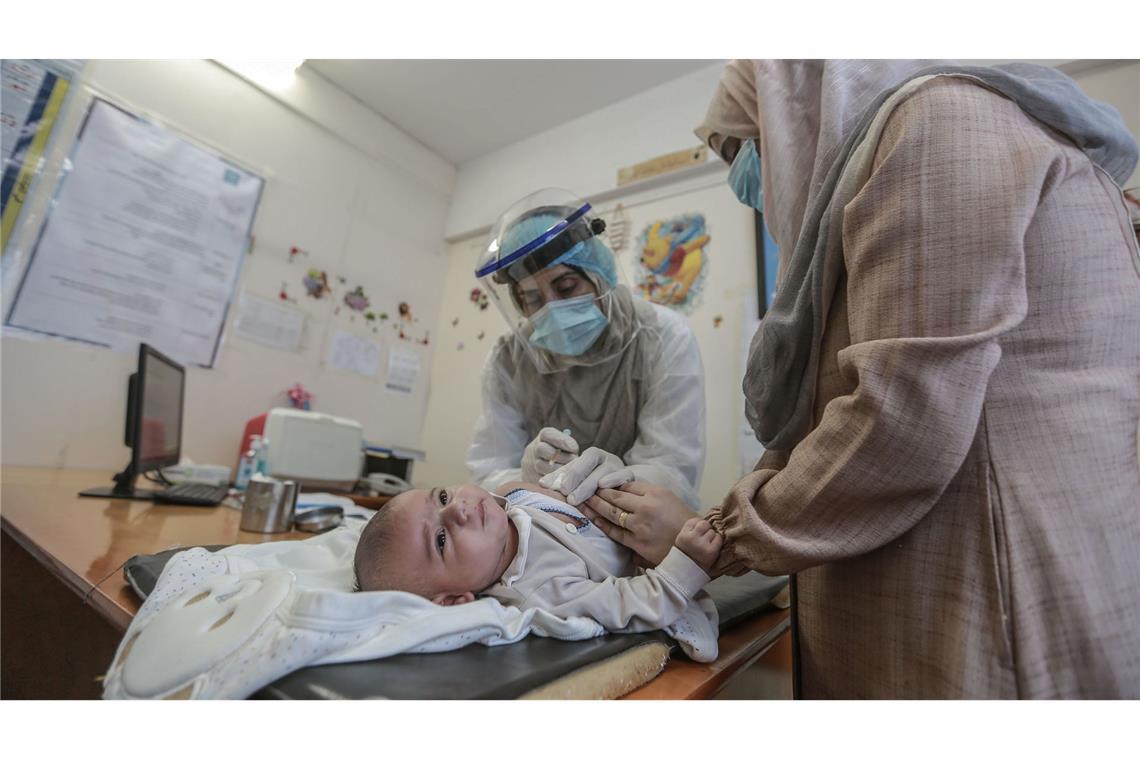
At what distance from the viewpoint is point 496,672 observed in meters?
0.54

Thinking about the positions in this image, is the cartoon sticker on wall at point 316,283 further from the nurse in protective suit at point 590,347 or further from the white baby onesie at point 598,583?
the white baby onesie at point 598,583

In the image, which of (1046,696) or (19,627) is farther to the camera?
(19,627)

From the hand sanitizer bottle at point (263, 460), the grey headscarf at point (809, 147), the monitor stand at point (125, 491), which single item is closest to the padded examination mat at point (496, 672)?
the grey headscarf at point (809, 147)

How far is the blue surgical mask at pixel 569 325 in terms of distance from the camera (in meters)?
1.39

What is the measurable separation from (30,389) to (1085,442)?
10.2ft

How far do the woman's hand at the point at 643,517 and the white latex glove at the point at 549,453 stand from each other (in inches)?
8.1

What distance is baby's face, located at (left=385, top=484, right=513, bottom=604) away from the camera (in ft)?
2.69

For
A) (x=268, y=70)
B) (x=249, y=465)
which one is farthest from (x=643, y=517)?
(x=268, y=70)

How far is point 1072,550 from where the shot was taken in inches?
20.6

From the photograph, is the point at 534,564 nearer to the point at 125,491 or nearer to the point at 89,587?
the point at 89,587

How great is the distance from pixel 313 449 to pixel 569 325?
1.44 m
